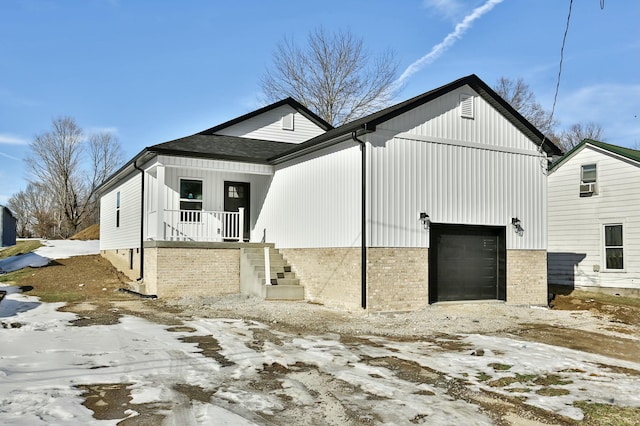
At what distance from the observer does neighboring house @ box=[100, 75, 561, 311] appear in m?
13.0

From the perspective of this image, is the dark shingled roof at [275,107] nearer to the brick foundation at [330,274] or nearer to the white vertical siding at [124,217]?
the white vertical siding at [124,217]

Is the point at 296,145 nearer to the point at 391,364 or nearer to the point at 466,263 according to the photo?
the point at 466,263

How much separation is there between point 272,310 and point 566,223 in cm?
1217

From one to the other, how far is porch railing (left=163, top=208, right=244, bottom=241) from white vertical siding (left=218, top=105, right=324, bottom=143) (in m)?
3.95

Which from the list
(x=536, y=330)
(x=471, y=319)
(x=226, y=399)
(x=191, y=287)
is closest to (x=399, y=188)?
Result: (x=471, y=319)

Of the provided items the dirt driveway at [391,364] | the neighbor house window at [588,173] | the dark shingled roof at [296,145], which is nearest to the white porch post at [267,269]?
the dirt driveway at [391,364]

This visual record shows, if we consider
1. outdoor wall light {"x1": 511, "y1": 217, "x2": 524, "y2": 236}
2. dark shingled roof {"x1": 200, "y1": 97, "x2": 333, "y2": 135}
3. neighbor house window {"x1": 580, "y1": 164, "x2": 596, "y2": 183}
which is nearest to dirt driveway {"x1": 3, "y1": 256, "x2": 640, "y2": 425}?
outdoor wall light {"x1": 511, "y1": 217, "x2": 524, "y2": 236}

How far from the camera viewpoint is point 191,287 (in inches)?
602

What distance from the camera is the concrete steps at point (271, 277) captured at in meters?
14.6

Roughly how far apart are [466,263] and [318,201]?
4312 mm

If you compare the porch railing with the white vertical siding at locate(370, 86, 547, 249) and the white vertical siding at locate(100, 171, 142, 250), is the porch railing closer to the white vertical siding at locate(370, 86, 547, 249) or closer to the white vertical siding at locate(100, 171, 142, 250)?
the white vertical siding at locate(100, 171, 142, 250)

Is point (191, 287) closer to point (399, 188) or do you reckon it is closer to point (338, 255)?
point (338, 255)

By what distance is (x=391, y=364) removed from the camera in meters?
7.48

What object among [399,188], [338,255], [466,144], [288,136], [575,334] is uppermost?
[288,136]
